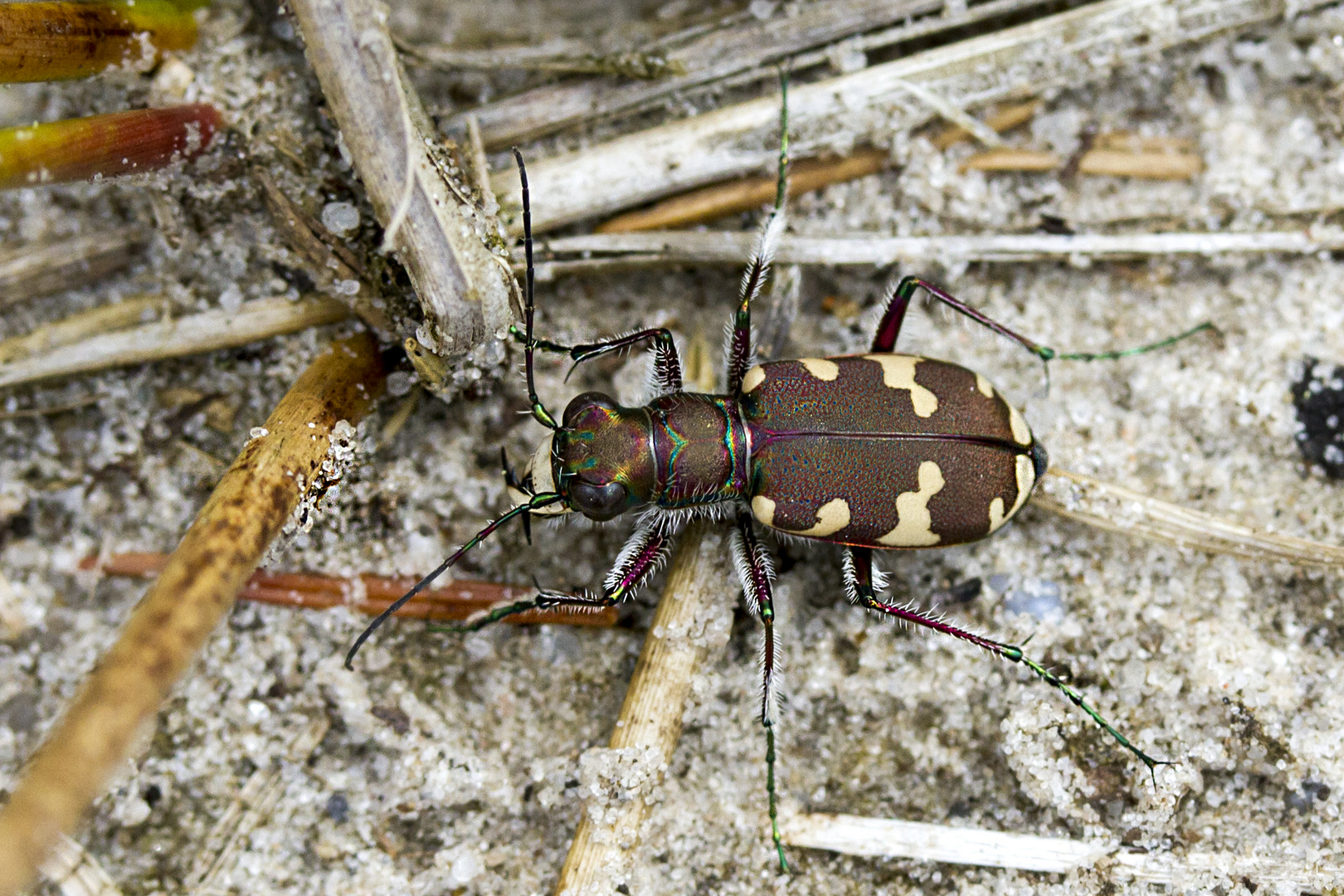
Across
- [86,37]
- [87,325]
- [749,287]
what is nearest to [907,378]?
[749,287]

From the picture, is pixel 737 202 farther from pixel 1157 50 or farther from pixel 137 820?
pixel 137 820

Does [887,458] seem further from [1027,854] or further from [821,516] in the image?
[1027,854]

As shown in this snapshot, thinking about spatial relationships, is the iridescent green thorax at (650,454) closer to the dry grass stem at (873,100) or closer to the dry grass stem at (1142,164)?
the dry grass stem at (873,100)

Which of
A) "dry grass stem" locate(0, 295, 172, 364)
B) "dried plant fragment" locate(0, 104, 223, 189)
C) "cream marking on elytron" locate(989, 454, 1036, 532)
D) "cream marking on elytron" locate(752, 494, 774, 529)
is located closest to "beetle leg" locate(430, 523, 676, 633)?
"cream marking on elytron" locate(752, 494, 774, 529)

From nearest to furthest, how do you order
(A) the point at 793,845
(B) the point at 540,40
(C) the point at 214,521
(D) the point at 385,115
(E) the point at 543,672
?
(C) the point at 214,521
(D) the point at 385,115
(A) the point at 793,845
(E) the point at 543,672
(B) the point at 540,40

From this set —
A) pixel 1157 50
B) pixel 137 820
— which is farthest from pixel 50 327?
pixel 1157 50

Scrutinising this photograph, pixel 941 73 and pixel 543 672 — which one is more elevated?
pixel 941 73
